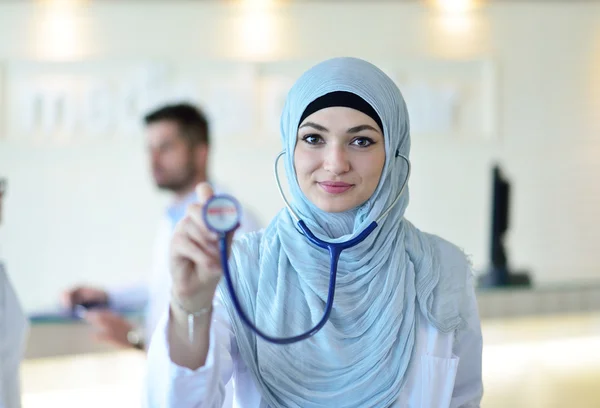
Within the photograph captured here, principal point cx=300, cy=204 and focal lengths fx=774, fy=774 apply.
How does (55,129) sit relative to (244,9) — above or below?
below

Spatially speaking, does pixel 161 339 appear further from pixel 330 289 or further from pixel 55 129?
pixel 55 129

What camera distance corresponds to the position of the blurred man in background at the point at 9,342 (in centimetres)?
117

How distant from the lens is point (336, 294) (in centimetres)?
123

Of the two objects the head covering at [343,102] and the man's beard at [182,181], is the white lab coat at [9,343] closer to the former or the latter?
the head covering at [343,102]

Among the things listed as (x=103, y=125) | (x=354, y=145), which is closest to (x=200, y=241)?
(x=354, y=145)

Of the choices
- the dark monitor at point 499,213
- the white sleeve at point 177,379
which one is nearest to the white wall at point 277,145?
the dark monitor at point 499,213

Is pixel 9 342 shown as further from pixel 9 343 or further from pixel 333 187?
pixel 333 187

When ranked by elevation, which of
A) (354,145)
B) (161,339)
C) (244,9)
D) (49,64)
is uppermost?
(244,9)

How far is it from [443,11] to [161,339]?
4.64 metres

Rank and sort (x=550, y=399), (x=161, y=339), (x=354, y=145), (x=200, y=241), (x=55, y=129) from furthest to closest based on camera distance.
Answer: (x=55, y=129) < (x=550, y=399) < (x=354, y=145) < (x=161, y=339) < (x=200, y=241)

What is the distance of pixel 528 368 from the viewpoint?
7.42 feet

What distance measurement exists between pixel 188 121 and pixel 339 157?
1.90m

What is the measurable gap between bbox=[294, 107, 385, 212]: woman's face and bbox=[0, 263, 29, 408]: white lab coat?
0.49 m

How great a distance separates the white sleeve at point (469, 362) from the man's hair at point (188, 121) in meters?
1.78
